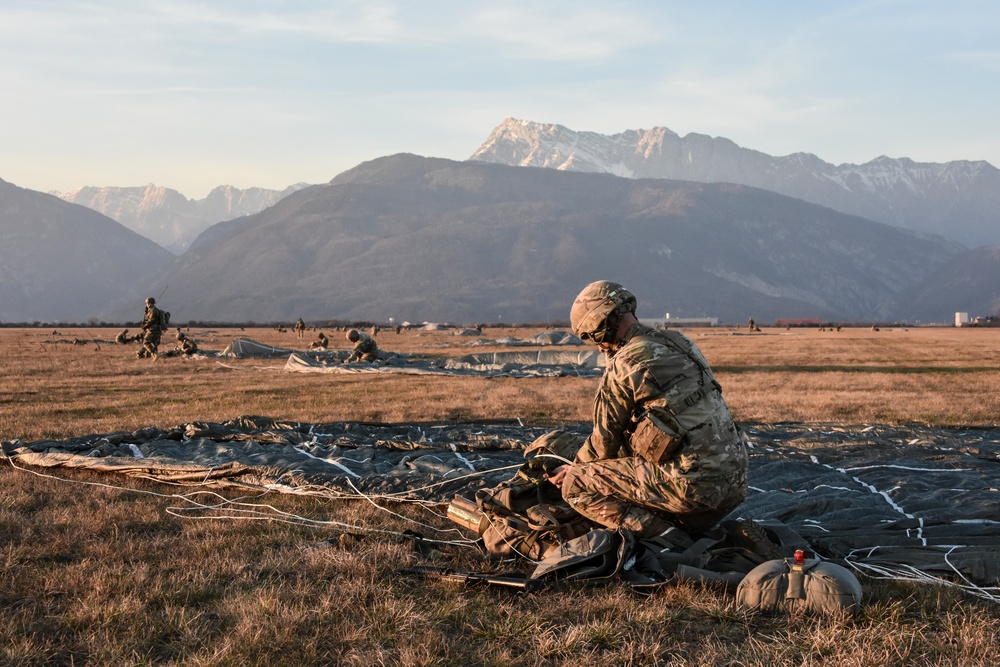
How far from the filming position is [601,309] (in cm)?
619

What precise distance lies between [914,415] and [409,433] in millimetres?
7993

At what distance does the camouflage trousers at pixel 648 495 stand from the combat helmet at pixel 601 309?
0.88 metres

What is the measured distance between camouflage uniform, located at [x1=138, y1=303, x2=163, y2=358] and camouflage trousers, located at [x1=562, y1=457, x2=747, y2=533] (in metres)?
24.9

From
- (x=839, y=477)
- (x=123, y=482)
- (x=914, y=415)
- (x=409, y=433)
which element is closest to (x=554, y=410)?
(x=409, y=433)

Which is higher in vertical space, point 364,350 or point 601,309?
point 601,309

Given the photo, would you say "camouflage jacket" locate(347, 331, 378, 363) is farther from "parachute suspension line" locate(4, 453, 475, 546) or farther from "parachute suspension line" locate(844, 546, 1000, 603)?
"parachute suspension line" locate(844, 546, 1000, 603)

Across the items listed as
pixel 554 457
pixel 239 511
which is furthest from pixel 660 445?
pixel 239 511

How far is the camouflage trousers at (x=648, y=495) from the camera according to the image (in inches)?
233

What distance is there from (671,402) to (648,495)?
0.64 meters

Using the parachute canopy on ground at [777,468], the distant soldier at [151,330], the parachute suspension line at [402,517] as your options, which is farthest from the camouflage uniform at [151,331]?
the parachute suspension line at [402,517]

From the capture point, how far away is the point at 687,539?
602cm

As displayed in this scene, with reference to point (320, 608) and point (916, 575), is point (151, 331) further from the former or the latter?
point (916, 575)

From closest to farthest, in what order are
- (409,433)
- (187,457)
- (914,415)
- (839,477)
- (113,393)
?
(839,477), (187,457), (409,433), (914,415), (113,393)

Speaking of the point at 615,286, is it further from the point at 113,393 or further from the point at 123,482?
the point at 113,393
